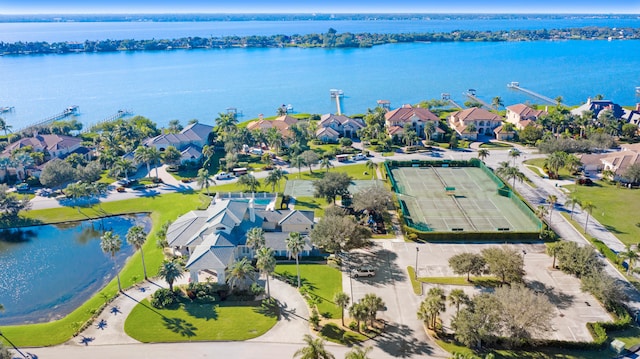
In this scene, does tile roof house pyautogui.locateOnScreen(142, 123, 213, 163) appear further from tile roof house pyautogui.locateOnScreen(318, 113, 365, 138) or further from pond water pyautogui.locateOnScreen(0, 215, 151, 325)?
tile roof house pyautogui.locateOnScreen(318, 113, 365, 138)

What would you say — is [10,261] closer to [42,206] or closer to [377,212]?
[42,206]

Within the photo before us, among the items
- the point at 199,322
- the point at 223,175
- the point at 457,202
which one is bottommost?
the point at 199,322

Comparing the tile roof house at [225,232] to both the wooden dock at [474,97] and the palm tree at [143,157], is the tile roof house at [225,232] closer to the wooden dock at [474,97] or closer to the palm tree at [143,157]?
the palm tree at [143,157]

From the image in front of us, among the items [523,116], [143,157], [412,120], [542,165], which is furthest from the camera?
[523,116]

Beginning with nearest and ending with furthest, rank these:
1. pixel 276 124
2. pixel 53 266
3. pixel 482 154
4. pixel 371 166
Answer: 1. pixel 53 266
2. pixel 371 166
3. pixel 482 154
4. pixel 276 124

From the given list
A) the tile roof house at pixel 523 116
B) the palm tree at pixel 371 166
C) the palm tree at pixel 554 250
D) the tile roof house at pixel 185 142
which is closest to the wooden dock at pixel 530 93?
the tile roof house at pixel 523 116

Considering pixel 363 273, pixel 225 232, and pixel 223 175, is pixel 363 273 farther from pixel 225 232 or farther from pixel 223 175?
pixel 223 175

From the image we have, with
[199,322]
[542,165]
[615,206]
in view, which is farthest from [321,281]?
[542,165]
